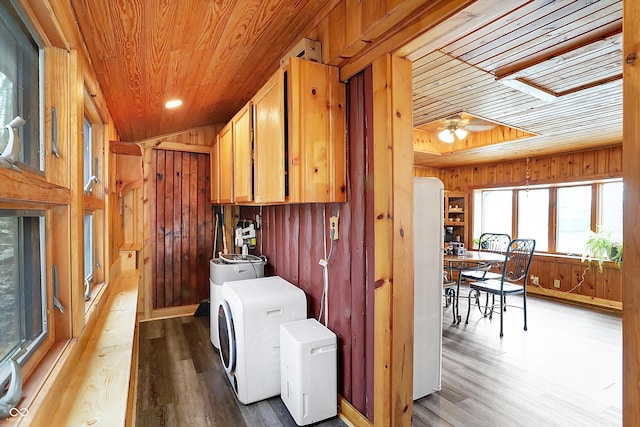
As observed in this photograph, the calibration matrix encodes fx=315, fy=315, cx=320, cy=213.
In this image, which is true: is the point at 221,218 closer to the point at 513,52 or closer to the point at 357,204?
the point at 357,204

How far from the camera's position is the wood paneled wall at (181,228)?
3.96 m

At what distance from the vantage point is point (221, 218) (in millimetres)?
4297

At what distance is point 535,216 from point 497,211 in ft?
2.33

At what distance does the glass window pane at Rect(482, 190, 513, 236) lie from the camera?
5969 millimetres

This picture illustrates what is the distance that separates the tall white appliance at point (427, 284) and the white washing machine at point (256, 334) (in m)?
0.87

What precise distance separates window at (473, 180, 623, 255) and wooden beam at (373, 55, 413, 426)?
4.52 metres

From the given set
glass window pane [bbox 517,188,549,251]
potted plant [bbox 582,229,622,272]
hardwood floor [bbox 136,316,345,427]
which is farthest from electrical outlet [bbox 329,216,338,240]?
glass window pane [bbox 517,188,549,251]

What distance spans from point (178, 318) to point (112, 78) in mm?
2982

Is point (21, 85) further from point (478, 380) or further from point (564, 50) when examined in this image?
point (478, 380)

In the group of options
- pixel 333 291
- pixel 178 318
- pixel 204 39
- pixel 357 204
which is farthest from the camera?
pixel 178 318

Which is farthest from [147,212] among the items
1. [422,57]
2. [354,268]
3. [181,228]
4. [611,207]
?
[611,207]

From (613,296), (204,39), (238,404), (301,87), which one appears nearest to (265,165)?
(301,87)

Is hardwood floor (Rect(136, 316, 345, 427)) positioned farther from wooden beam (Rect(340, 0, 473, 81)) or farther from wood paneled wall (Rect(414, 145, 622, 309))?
wood paneled wall (Rect(414, 145, 622, 309))

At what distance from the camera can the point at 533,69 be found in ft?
7.06
